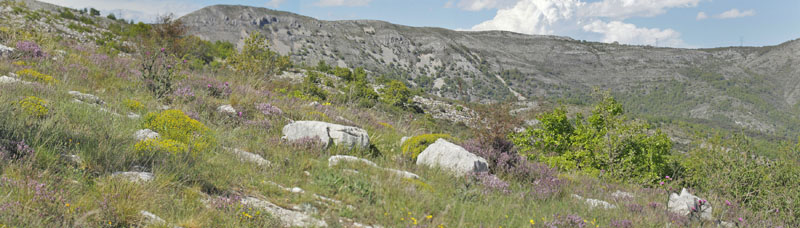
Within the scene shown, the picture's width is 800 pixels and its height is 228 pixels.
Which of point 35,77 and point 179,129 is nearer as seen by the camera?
point 179,129

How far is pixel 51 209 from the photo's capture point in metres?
2.43

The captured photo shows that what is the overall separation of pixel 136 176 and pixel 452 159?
12.7ft

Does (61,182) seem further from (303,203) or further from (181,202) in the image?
(303,203)

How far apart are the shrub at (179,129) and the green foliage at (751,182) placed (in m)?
7.53

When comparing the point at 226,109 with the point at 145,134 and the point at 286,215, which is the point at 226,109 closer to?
the point at 145,134

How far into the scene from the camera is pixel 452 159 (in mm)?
5809

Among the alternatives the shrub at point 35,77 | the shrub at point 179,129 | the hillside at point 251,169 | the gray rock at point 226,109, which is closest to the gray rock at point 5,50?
the hillside at point 251,169

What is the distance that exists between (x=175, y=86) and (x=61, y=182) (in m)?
5.44

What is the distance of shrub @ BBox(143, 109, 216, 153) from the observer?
4.84 metres

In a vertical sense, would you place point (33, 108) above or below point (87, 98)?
above

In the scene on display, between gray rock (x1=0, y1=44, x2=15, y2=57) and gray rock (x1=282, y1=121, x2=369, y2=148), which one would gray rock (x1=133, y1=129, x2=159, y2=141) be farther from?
gray rock (x1=0, y1=44, x2=15, y2=57)

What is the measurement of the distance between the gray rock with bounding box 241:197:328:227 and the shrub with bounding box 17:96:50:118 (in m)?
2.71

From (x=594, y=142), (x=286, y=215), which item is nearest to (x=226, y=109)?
(x=286, y=215)

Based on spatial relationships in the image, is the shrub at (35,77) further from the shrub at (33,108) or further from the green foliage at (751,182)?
the green foliage at (751,182)
